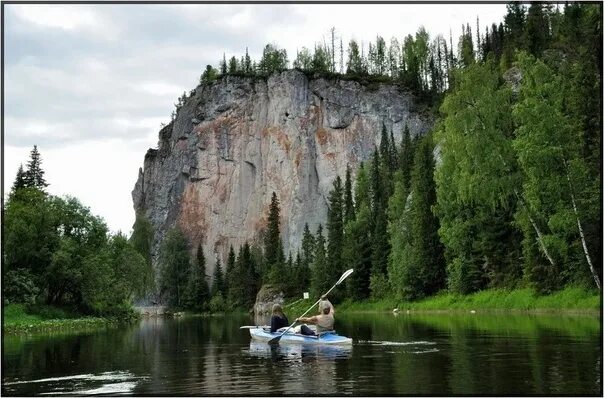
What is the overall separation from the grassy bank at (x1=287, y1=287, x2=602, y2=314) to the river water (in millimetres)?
10043

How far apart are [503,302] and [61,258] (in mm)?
29452

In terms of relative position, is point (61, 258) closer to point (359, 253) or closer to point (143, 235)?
point (359, 253)

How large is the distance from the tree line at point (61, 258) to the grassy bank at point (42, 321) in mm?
818

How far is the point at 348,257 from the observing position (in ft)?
265

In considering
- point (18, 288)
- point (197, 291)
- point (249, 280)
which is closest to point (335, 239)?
point (249, 280)

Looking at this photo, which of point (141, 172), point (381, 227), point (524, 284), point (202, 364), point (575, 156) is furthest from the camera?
point (141, 172)

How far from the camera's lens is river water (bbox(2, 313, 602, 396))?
13797mm

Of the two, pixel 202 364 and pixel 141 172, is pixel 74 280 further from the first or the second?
pixel 141 172

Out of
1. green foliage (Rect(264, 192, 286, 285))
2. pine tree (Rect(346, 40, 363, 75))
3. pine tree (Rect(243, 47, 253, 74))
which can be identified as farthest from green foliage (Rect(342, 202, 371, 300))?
pine tree (Rect(243, 47, 253, 74))

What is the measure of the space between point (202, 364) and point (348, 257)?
6126 cm

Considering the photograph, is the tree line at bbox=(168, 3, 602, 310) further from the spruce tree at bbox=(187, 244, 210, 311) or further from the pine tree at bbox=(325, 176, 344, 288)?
the spruce tree at bbox=(187, 244, 210, 311)

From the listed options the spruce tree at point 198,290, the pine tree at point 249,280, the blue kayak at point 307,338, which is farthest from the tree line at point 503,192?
the spruce tree at point 198,290

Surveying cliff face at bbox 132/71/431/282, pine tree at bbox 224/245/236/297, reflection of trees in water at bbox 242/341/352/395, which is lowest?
reflection of trees in water at bbox 242/341/352/395

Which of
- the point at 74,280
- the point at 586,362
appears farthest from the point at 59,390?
the point at 74,280
